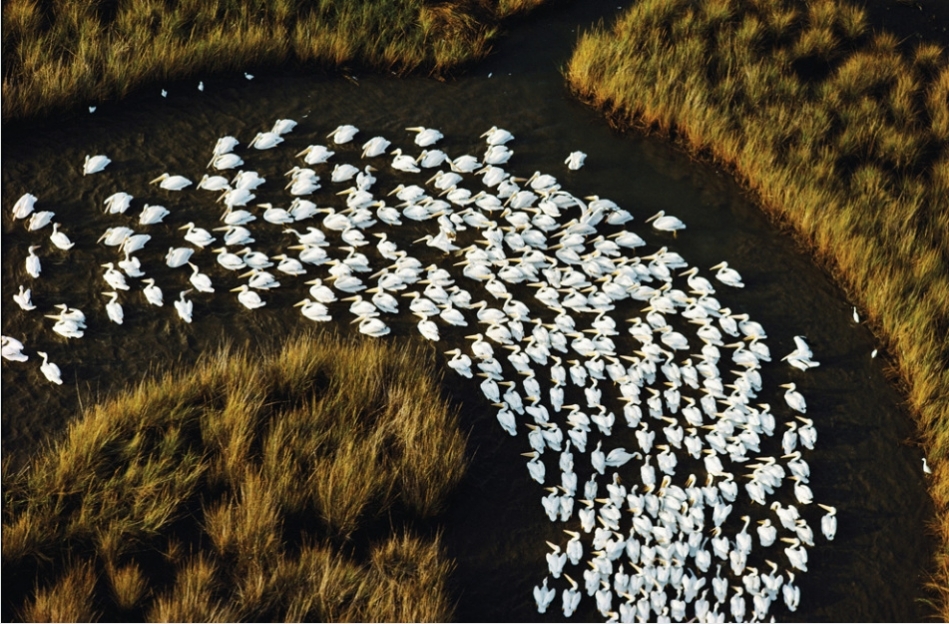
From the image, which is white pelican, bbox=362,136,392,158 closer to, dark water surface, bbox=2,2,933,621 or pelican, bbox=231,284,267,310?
dark water surface, bbox=2,2,933,621

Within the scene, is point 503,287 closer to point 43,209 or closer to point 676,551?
point 676,551

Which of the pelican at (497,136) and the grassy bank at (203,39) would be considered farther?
the pelican at (497,136)

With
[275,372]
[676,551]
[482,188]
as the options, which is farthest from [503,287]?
[676,551]

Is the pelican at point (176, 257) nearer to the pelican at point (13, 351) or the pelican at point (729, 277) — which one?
the pelican at point (13, 351)

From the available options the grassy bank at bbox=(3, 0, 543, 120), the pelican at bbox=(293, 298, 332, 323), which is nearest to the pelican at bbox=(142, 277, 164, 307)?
the pelican at bbox=(293, 298, 332, 323)

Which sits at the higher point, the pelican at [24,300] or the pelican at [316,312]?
the pelican at [316,312]

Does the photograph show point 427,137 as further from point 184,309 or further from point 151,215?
point 184,309

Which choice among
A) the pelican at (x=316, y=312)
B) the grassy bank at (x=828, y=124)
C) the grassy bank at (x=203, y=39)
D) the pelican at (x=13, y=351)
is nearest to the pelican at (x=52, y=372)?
the pelican at (x=13, y=351)
